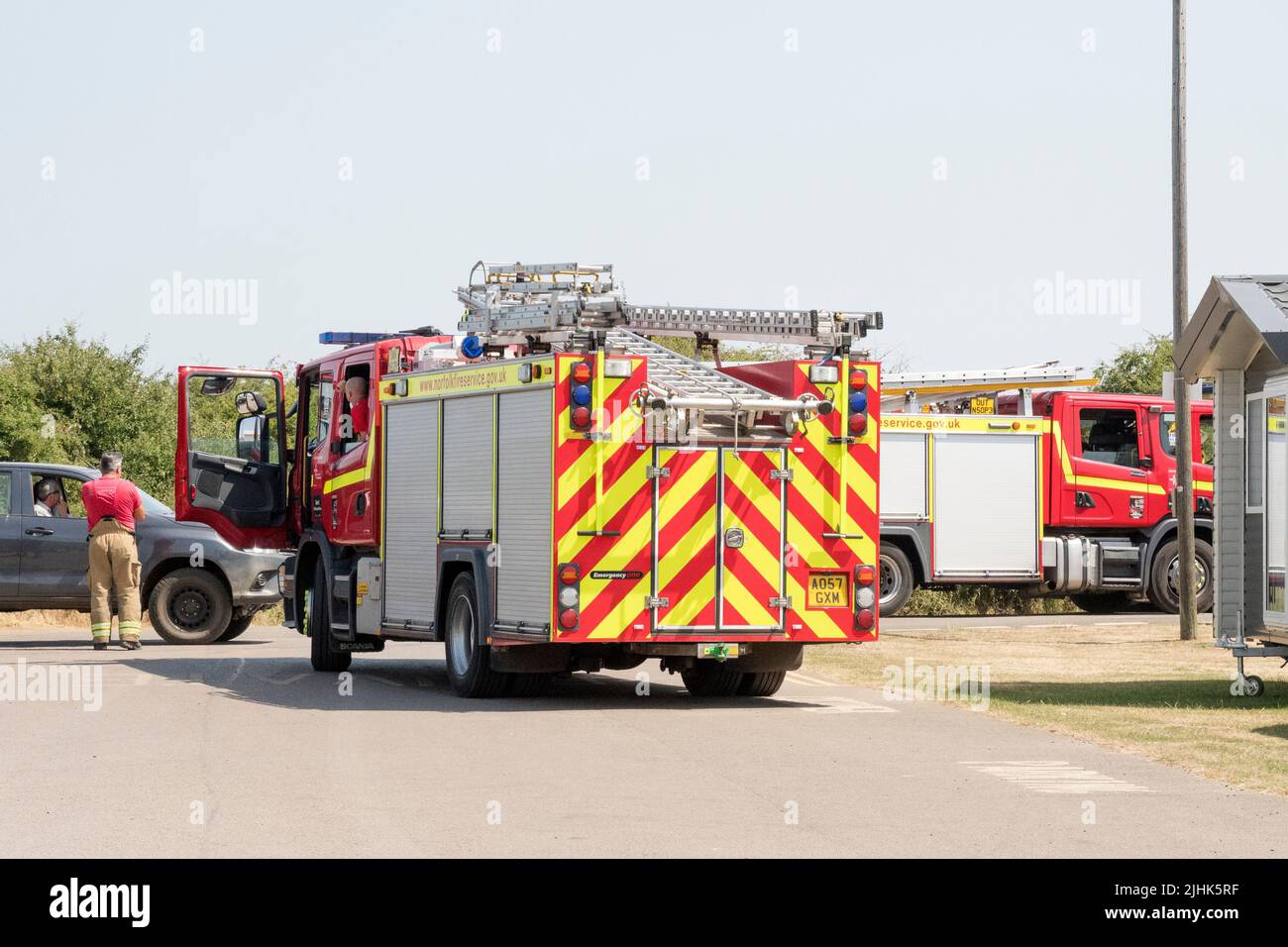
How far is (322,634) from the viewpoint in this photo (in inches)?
717

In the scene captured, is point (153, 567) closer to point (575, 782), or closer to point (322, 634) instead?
point (322, 634)

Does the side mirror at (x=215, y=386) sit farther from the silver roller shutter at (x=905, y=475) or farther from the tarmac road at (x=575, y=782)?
the silver roller shutter at (x=905, y=475)

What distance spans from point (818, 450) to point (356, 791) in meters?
5.87

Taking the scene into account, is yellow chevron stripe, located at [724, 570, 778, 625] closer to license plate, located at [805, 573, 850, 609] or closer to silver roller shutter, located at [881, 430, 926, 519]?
license plate, located at [805, 573, 850, 609]

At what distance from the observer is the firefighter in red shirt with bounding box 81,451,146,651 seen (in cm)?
2008

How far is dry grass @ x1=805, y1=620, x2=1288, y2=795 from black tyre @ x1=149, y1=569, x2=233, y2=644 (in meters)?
6.53

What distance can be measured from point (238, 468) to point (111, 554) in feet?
5.28

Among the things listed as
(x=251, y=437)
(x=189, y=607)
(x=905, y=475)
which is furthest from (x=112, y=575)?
(x=905, y=475)

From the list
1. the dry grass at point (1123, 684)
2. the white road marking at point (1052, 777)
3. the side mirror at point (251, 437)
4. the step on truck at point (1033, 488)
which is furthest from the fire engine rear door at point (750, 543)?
the step on truck at point (1033, 488)

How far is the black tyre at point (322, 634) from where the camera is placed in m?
18.2

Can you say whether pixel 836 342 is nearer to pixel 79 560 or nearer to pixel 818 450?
pixel 818 450

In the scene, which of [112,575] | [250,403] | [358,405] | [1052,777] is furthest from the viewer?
[112,575]

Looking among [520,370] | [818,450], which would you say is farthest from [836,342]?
[520,370]

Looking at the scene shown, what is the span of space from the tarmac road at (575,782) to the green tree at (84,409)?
20.4 meters
